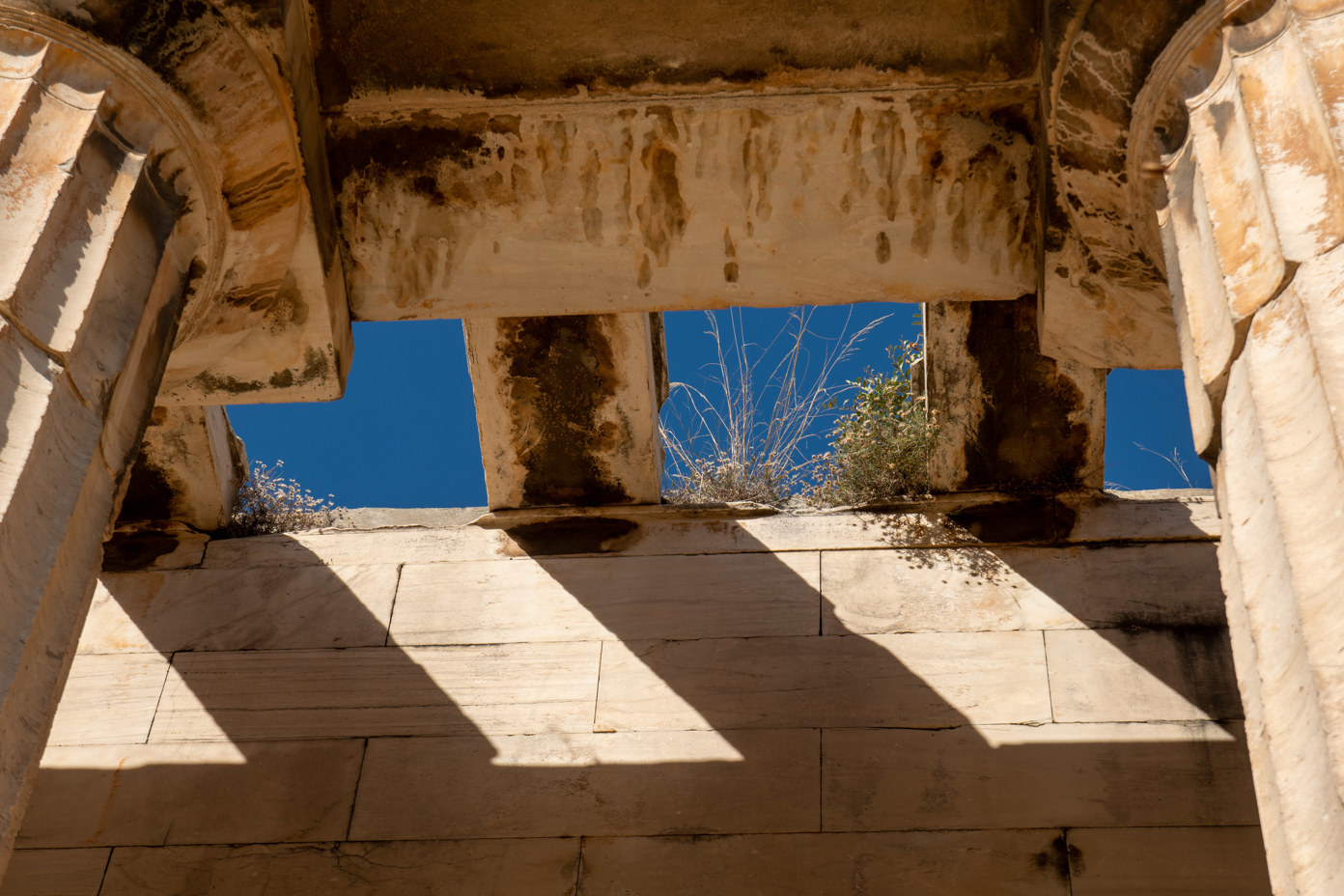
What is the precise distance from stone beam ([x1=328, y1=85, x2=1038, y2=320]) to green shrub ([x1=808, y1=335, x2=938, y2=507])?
1.95m

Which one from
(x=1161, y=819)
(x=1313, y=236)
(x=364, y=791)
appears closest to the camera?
(x=1313, y=236)

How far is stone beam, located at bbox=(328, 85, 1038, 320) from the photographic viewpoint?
317 cm

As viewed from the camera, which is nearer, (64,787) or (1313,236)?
(1313,236)

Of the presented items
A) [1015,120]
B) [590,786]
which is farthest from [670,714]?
[1015,120]

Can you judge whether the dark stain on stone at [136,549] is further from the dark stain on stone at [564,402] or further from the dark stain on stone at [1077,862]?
the dark stain on stone at [1077,862]

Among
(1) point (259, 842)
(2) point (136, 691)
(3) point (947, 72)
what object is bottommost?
(1) point (259, 842)

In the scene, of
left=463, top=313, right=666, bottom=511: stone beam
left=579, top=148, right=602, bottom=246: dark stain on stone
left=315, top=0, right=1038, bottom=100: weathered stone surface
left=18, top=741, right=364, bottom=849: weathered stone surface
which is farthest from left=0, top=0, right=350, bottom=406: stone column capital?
left=18, top=741, right=364, bottom=849: weathered stone surface

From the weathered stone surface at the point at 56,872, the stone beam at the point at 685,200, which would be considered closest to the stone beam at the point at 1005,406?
the stone beam at the point at 685,200

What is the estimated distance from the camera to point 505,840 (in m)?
4.49

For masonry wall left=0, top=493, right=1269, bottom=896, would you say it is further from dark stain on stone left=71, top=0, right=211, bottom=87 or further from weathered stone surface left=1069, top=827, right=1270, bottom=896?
dark stain on stone left=71, top=0, right=211, bottom=87

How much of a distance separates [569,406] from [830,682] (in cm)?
147

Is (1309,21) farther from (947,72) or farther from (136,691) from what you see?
(136,691)

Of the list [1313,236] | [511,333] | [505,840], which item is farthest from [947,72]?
[505,840]

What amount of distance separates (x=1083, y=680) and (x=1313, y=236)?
3038 mm
